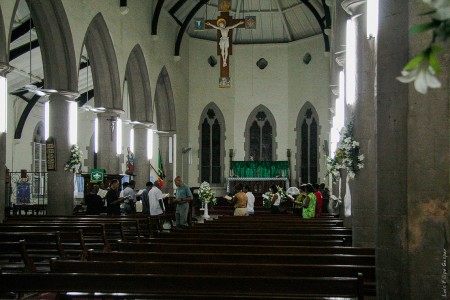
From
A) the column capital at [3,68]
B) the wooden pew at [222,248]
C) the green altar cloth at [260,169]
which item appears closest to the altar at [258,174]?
the green altar cloth at [260,169]

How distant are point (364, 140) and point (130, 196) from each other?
23.0ft

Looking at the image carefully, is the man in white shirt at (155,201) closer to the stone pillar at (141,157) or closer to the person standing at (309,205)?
the person standing at (309,205)

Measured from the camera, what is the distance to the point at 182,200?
42.6ft

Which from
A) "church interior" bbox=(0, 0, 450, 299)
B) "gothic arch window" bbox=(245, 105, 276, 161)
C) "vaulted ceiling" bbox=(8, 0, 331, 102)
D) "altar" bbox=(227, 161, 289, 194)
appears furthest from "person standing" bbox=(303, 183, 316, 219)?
"gothic arch window" bbox=(245, 105, 276, 161)

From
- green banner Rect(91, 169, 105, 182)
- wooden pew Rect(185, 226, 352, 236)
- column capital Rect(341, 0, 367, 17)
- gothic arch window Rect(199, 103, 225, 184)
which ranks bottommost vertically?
wooden pew Rect(185, 226, 352, 236)

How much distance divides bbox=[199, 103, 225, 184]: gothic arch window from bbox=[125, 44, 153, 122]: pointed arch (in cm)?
691

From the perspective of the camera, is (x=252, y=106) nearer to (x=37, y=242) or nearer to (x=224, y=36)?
(x=224, y=36)

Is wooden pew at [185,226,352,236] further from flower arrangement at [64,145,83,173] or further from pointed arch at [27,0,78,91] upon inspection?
pointed arch at [27,0,78,91]

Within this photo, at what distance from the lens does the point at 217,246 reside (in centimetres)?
645

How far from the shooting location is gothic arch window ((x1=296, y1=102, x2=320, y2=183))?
27844mm

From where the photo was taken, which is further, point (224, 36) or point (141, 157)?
point (224, 36)

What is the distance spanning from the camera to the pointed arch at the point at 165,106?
25.2 meters

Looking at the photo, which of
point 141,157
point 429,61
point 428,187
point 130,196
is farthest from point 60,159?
point 429,61

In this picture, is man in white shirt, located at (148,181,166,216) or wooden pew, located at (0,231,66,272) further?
man in white shirt, located at (148,181,166,216)
